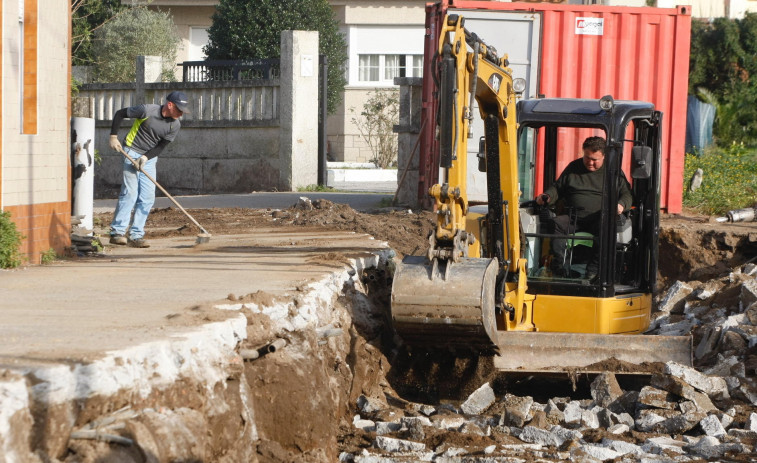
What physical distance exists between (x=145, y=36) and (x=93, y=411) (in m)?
23.5

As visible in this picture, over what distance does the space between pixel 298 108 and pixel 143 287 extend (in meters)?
12.3

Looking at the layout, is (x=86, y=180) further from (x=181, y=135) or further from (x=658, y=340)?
(x=181, y=135)

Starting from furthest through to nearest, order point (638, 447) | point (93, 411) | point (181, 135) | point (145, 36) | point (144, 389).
→ 1. point (145, 36)
2. point (181, 135)
3. point (638, 447)
4. point (144, 389)
5. point (93, 411)

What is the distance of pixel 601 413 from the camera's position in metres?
7.71

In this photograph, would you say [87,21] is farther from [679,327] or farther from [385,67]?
[679,327]

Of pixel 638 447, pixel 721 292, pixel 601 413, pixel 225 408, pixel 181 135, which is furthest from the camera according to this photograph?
pixel 181 135

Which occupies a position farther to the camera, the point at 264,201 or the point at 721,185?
the point at 264,201

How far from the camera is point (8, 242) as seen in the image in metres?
8.82

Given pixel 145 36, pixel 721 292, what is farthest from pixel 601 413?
pixel 145 36

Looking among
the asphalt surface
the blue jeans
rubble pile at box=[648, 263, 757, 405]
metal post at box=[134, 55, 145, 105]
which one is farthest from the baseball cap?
metal post at box=[134, 55, 145, 105]

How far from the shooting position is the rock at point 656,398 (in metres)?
7.70

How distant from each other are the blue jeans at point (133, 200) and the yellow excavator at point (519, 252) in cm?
405

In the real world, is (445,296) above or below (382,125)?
below

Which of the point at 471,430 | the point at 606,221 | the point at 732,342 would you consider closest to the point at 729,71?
the point at 732,342
